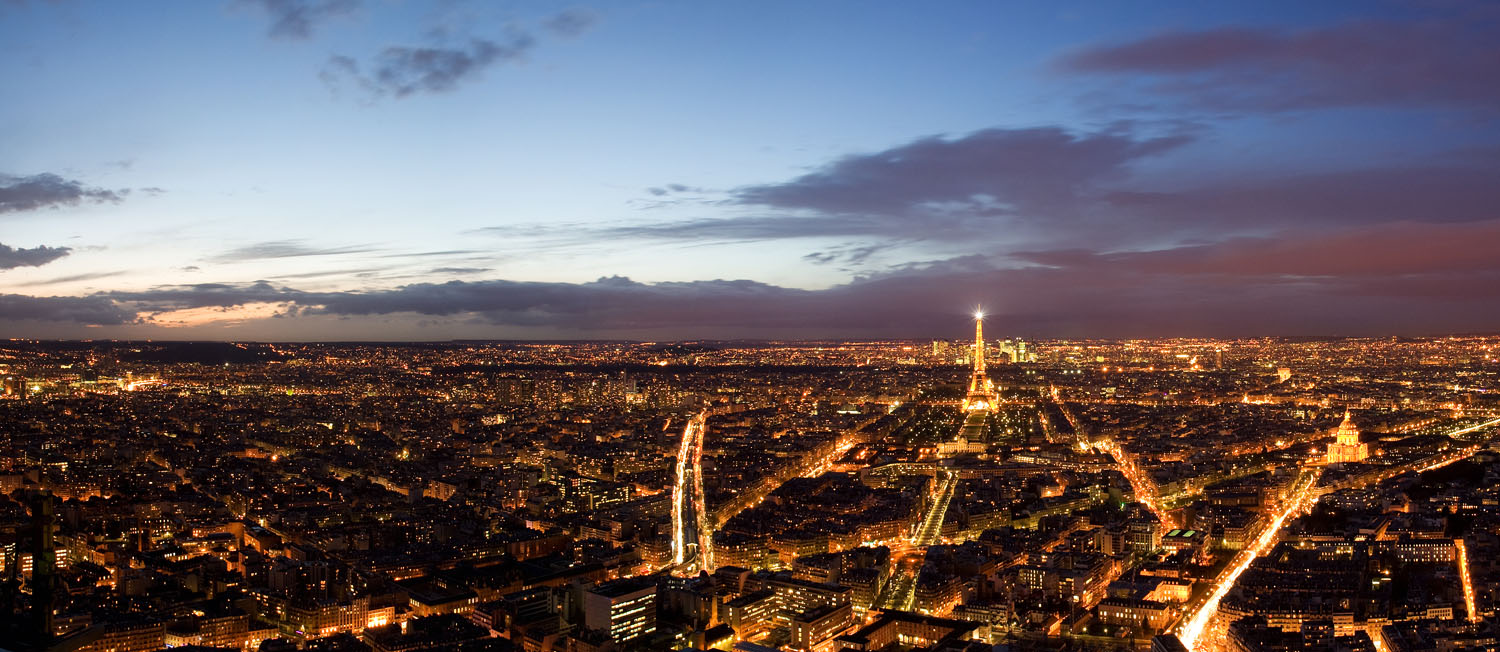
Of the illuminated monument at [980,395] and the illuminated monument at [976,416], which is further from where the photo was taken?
the illuminated monument at [980,395]

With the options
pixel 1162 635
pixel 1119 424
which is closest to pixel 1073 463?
pixel 1119 424

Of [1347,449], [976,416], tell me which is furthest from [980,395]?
[1347,449]

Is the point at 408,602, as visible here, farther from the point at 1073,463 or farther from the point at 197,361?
the point at 197,361

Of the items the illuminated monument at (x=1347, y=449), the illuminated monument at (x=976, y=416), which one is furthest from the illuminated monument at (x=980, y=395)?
the illuminated monument at (x=1347, y=449)

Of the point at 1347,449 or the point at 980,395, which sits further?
the point at 980,395

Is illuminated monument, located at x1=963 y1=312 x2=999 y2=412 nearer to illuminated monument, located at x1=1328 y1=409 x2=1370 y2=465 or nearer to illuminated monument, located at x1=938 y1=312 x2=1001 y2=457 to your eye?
illuminated monument, located at x1=938 y1=312 x2=1001 y2=457

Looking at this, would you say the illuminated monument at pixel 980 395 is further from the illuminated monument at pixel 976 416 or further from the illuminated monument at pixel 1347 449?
the illuminated monument at pixel 1347 449

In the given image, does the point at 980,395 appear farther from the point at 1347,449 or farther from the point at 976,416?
the point at 1347,449

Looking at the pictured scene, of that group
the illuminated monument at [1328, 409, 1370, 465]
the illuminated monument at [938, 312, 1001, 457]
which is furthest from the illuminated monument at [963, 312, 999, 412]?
the illuminated monument at [1328, 409, 1370, 465]
